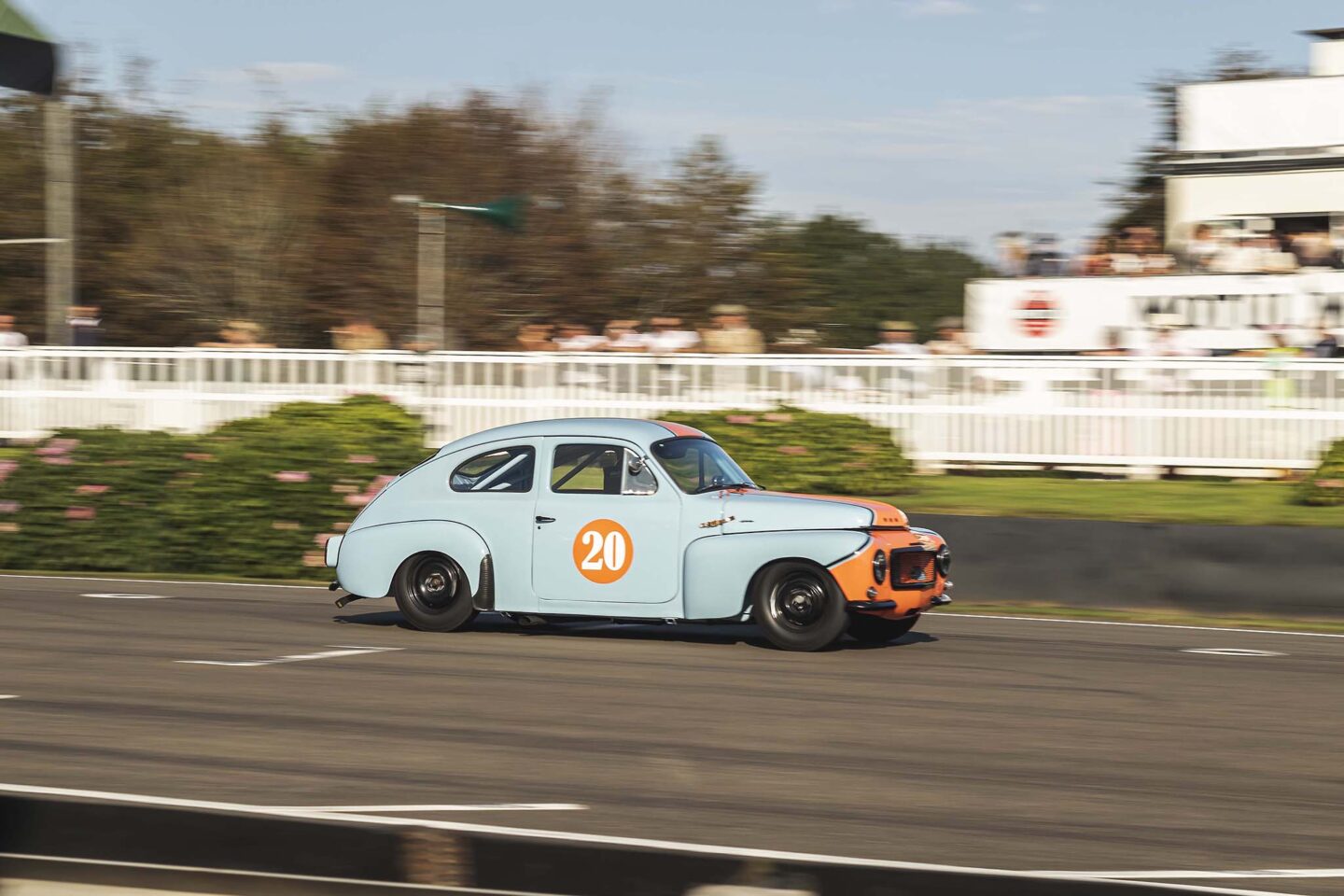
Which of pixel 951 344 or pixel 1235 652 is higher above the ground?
pixel 951 344

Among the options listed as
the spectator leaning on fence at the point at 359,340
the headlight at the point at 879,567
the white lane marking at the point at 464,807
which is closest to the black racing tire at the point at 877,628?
the headlight at the point at 879,567

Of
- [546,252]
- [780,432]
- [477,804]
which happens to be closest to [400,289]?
[546,252]

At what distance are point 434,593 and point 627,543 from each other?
4.96 ft

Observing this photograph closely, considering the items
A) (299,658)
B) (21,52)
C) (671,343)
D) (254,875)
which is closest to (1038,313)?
(671,343)

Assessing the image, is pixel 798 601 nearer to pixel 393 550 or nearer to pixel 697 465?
pixel 697 465

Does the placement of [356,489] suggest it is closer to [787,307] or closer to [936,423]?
[936,423]

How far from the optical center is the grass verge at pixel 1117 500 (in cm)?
1552

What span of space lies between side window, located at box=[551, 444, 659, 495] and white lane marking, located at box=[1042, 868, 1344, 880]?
591cm

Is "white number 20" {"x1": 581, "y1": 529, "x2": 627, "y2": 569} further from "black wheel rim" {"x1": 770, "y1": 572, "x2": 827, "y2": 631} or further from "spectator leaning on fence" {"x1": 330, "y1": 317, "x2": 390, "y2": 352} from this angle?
"spectator leaning on fence" {"x1": 330, "y1": 317, "x2": 390, "y2": 352}

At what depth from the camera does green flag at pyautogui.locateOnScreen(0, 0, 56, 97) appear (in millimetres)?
7072

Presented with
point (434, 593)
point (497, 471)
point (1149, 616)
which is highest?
point (497, 471)

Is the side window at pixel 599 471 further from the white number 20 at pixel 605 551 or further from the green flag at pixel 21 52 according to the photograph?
the green flag at pixel 21 52

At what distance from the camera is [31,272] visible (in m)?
38.0

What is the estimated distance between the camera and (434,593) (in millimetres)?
11664
